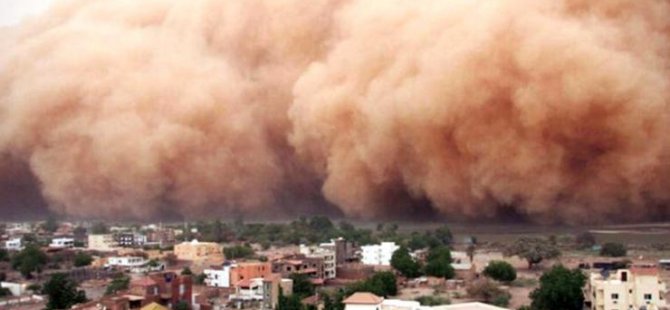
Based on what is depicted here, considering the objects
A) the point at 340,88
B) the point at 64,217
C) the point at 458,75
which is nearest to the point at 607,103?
the point at 458,75

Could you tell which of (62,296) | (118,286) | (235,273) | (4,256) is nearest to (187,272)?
(235,273)

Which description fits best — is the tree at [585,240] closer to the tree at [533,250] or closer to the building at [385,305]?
the tree at [533,250]

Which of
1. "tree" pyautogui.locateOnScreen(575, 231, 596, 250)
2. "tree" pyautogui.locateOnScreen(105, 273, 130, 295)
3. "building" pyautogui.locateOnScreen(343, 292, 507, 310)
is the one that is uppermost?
"tree" pyautogui.locateOnScreen(575, 231, 596, 250)

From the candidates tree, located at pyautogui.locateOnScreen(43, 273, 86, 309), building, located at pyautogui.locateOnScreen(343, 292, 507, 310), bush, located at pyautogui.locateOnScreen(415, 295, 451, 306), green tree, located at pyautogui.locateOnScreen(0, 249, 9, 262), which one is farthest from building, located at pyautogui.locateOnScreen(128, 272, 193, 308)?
green tree, located at pyautogui.locateOnScreen(0, 249, 9, 262)

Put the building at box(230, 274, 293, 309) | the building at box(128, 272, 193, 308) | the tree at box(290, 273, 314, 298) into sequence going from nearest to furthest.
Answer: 1. the building at box(128, 272, 193, 308)
2. the building at box(230, 274, 293, 309)
3. the tree at box(290, 273, 314, 298)

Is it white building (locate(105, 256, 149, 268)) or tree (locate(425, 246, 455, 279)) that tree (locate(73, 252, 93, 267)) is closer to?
white building (locate(105, 256, 149, 268))

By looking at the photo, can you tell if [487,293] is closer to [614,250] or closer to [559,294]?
[559,294]
